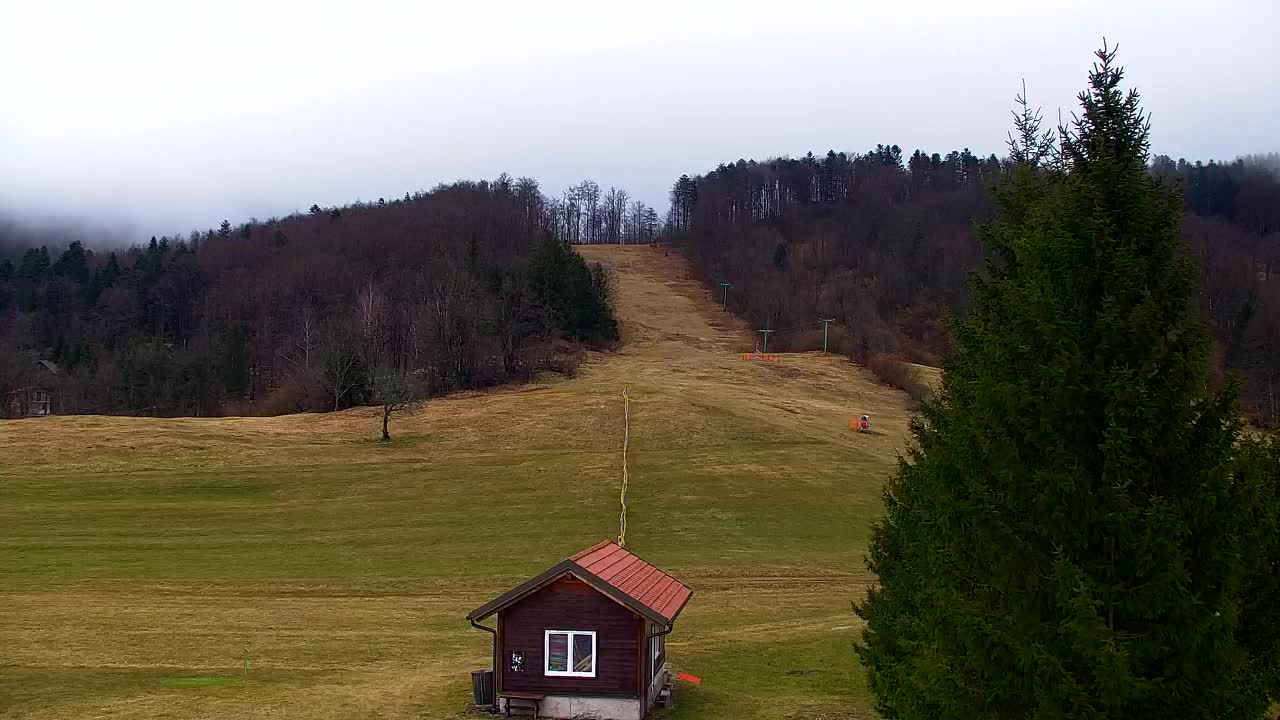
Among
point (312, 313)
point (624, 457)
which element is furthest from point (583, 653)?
point (312, 313)

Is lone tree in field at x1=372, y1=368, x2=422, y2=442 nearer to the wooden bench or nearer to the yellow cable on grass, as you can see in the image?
the yellow cable on grass

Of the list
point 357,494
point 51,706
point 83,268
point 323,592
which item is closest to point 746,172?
point 83,268

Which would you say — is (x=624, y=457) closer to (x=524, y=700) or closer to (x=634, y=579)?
(x=634, y=579)

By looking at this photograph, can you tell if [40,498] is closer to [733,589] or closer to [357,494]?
[357,494]

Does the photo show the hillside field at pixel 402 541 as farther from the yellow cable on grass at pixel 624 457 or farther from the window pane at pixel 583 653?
the window pane at pixel 583 653

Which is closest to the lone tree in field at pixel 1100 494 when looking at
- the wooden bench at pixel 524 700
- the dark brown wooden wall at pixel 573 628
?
the dark brown wooden wall at pixel 573 628

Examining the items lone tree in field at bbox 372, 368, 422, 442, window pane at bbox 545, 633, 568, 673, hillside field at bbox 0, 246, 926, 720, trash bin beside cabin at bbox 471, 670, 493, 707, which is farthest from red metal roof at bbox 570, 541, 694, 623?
lone tree in field at bbox 372, 368, 422, 442
